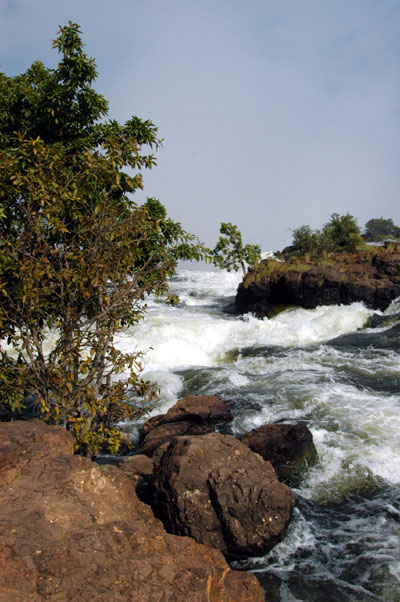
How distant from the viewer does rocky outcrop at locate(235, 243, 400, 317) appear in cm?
2088

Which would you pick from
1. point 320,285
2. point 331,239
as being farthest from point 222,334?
point 331,239

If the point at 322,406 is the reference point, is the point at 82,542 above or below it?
above

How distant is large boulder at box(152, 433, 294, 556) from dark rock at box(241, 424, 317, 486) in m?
1.56

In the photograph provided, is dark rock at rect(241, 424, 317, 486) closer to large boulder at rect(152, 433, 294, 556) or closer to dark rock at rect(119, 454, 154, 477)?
large boulder at rect(152, 433, 294, 556)

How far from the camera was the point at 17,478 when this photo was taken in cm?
340

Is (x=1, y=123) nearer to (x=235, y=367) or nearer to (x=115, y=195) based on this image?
(x=115, y=195)

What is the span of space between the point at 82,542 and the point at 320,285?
20.7 m

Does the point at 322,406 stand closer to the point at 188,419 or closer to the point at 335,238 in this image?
the point at 188,419

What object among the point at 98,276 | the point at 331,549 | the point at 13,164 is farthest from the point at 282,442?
the point at 13,164

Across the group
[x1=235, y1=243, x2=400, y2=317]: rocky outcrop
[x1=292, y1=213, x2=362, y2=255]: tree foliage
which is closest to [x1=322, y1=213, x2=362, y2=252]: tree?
[x1=292, y1=213, x2=362, y2=255]: tree foliage

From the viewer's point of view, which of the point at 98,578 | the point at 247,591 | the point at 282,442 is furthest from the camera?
the point at 282,442

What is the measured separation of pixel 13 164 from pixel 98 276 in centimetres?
176

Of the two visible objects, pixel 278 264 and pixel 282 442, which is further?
pixel 278 264

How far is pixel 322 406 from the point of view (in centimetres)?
852
